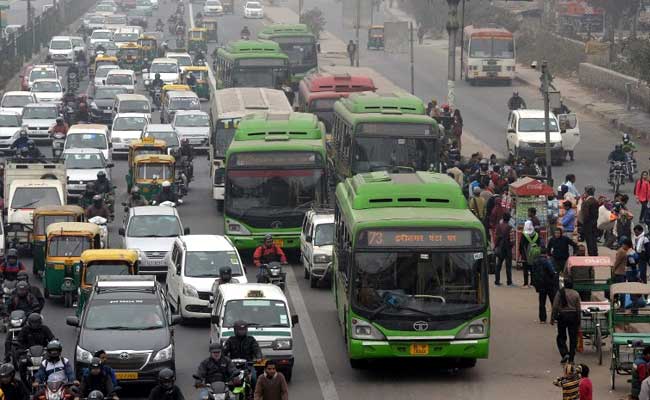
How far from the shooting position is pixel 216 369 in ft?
73.5

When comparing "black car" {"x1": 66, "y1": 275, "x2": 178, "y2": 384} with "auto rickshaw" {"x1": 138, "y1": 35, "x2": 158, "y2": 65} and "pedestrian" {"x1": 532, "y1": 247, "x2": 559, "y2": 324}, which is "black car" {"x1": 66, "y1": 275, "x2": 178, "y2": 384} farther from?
"auto rickshaw" {"x1": 138, "y1": 35, "x2": 158, "y2": 65}

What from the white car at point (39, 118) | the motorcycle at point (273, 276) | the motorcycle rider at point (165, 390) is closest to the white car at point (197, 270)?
the motorcycle at point (273, 276)

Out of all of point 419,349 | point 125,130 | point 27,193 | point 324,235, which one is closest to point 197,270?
point 324,235

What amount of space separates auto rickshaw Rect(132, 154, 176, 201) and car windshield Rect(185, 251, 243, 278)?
12.9 metres

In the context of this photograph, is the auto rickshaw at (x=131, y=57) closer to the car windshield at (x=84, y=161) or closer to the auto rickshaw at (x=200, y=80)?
the auto rickshaw at (x=200, y=80)

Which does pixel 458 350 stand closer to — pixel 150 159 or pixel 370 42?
pixel 150 159

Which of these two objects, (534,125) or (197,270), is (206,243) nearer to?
(197,270)

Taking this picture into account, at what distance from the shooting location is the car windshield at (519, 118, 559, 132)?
5150 centimetres

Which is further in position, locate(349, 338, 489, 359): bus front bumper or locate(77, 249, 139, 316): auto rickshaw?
locate(77, 249, 139, 316): auto rickshaw

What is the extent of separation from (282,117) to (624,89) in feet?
102

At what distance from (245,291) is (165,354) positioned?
2222mm

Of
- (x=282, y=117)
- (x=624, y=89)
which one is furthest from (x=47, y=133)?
(x=624, y=89)

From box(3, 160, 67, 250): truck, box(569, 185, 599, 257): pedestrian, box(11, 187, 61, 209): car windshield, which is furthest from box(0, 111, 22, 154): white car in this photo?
box(569, 185, 599, 257): pedestrian

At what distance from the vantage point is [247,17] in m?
125
